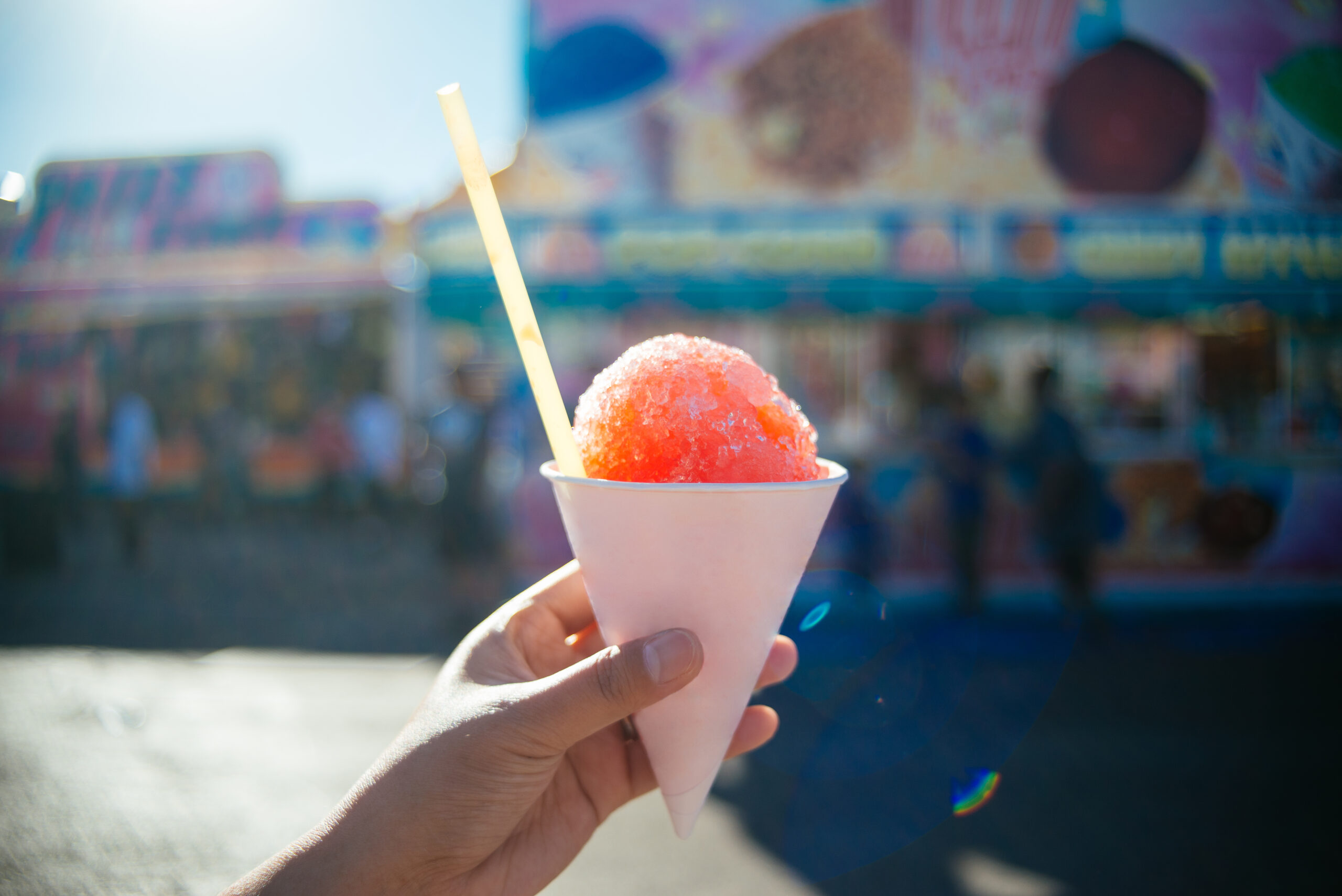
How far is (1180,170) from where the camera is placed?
8.20 m

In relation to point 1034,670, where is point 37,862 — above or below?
above

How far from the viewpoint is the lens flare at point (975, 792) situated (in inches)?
139

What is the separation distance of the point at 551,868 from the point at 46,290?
15238 millimetres

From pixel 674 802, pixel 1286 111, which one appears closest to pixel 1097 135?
pixel 1286 111

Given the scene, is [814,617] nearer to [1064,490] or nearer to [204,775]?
[1064,490]

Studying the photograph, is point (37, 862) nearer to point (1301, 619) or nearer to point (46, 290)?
point (1301, 619)

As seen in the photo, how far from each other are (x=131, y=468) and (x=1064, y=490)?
8880 millimetres

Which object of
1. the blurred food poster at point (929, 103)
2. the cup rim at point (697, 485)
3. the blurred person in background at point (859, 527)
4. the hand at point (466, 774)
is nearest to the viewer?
the cup rim at point (697, 485)

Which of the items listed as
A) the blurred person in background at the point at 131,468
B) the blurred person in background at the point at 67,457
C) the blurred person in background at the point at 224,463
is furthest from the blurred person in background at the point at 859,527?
the blurred person in background at the point at 67,457

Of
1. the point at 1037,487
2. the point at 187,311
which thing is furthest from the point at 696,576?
the point at 187,311

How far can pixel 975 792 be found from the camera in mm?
3643

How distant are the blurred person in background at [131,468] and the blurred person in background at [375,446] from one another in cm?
218

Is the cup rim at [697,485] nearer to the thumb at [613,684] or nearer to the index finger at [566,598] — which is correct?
the thumb at [613,684]

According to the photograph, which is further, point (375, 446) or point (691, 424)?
point (375, 446)
